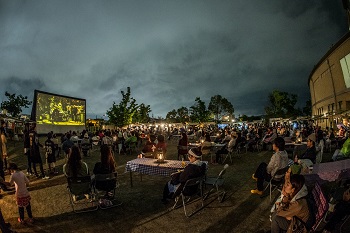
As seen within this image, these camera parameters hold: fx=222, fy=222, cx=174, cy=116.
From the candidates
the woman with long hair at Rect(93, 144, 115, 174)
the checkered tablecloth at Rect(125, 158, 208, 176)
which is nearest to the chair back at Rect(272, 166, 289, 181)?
the checkered tablecloth at Rect(125, 158, 208, 176)

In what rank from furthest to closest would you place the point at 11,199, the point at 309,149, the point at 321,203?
the point at 309,149 < the point at 11,199 < the point at 321,203

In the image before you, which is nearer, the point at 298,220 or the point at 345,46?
the point at 298,220

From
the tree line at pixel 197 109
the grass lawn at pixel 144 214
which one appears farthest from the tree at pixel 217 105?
the grass lawn at pixel 144 214

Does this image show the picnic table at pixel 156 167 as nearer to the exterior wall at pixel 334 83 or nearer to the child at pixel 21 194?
the child at pixel 21 194

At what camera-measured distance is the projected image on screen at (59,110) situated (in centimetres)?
2952

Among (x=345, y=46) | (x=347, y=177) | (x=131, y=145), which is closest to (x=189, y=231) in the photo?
(x=347, y=177)

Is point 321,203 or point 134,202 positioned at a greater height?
point 321,203

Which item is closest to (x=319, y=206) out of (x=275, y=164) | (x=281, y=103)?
(x=275, y=164)

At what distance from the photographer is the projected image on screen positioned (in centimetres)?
2952

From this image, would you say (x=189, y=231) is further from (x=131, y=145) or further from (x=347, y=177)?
(x=131, y=145)

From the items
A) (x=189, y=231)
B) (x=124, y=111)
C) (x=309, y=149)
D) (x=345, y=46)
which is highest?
(x=345, y=46)

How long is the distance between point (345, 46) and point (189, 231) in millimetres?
29931

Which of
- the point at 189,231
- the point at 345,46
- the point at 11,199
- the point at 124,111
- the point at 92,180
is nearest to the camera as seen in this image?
the point at 189,231

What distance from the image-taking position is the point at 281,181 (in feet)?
18.8
